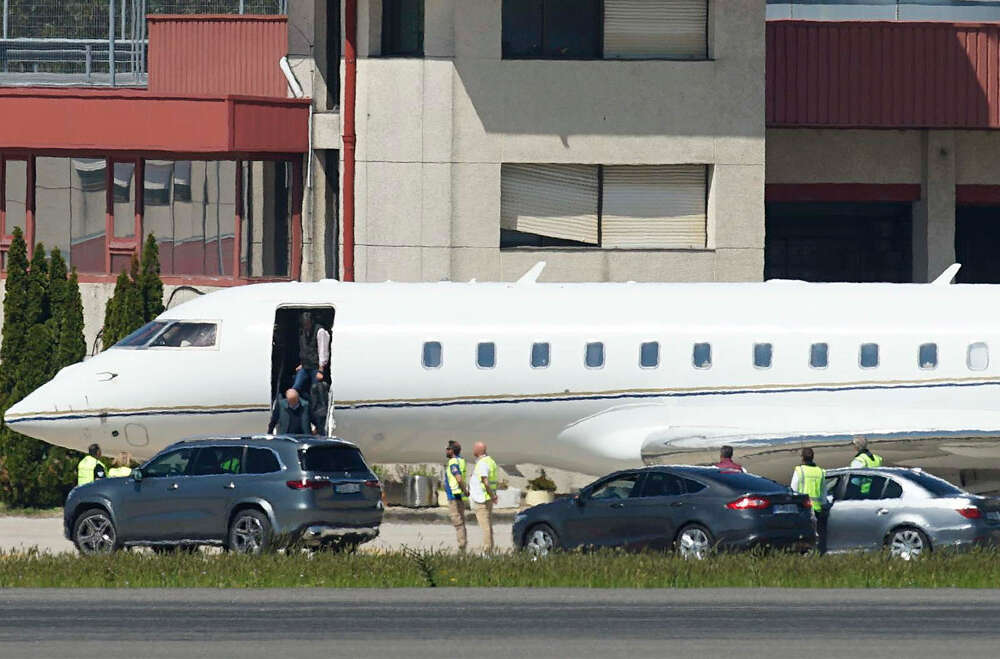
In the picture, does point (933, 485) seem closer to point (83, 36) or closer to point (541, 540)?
point (541, 540)

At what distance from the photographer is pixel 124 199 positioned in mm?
39781

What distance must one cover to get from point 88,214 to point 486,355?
13.7 metres

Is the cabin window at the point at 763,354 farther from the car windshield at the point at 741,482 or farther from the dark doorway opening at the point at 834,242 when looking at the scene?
the dark doorway opening at the point at 834,242

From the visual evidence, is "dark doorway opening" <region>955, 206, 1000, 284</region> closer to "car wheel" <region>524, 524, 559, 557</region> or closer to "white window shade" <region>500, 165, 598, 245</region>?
"white window shade" <region>500, 165, 598, 245</region>

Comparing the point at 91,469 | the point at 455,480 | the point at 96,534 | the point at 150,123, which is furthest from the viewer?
the point at 150,123

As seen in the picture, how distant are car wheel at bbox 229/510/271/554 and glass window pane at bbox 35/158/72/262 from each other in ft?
52.7

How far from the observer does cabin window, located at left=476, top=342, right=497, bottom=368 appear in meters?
29.8

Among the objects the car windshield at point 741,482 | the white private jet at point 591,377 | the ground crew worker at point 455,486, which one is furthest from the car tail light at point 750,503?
the ground crew worker at point 455,486

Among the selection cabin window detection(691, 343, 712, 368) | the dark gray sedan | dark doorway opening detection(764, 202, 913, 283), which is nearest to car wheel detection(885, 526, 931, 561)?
the dark gray sedan

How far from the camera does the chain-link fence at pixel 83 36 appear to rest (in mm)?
53125

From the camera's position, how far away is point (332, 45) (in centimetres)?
4047

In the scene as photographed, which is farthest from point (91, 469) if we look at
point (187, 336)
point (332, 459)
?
point (332, 459)

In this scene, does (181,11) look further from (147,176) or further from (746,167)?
(746,167)

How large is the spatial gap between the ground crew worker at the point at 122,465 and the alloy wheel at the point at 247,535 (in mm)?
2046
